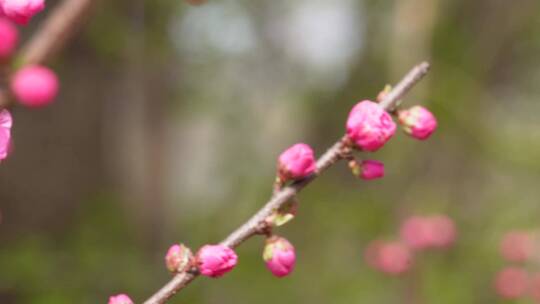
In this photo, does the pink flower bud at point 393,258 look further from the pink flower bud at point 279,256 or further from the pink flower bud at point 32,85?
the pink flower bud at point 279,256

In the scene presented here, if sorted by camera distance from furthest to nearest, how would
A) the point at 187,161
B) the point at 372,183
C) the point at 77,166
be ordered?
the point at 187,161 → the point at 372,183 → the point at 77,166


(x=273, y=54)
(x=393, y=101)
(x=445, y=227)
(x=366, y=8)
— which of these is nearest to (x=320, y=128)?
(x=273, y=54)

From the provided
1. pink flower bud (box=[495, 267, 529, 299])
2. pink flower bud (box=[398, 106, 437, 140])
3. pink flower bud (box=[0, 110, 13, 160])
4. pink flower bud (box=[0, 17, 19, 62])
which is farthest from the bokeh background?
pink flower bud (box=[0, 110, 13, 160])

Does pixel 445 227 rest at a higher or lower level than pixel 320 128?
lower

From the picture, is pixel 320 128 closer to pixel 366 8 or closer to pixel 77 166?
pixel 366 8

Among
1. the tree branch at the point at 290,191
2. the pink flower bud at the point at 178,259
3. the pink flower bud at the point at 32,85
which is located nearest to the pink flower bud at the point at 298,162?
the tree branch at the point at 290,191

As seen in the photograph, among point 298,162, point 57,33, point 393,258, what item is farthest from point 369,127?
point 393,258
